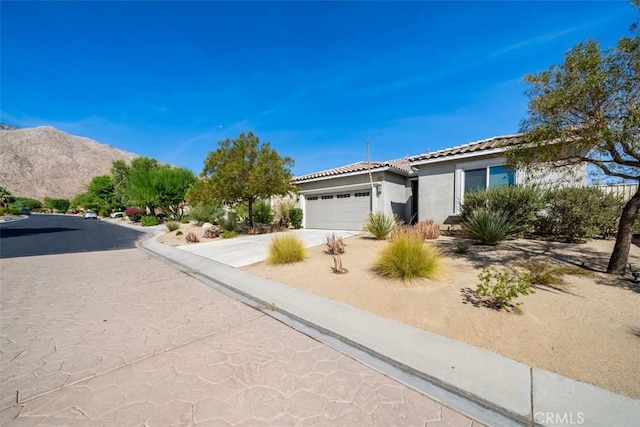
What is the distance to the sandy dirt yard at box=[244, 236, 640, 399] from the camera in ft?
9.11

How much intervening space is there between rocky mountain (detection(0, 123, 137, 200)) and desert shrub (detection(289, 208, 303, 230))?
94.2 m

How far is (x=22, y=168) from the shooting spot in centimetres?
7831

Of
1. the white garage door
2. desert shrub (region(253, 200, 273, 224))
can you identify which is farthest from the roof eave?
desert shrub (region(253, 200, 273, 224))

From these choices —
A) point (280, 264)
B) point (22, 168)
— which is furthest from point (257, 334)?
point (22, 168)

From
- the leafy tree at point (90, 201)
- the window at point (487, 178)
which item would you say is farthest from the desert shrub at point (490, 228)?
the leafy tree at point (90, 201)

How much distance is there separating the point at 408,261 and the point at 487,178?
8048 millimetres

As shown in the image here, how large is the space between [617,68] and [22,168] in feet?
407

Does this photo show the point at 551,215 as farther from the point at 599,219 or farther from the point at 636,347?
the point at 636,347

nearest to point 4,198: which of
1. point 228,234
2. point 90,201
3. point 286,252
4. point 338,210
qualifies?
point 90,201

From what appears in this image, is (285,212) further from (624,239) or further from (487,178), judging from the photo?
(624,239)

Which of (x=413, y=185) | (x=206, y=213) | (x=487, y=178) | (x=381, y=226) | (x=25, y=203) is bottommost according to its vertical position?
(x=381, y=226)

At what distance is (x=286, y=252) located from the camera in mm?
7504

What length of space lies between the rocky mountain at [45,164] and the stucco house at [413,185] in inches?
3809

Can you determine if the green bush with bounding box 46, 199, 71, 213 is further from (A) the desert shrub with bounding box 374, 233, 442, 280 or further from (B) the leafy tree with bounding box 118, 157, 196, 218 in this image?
(A) the desert shrub with bounding box 374, 233, 442, 280
